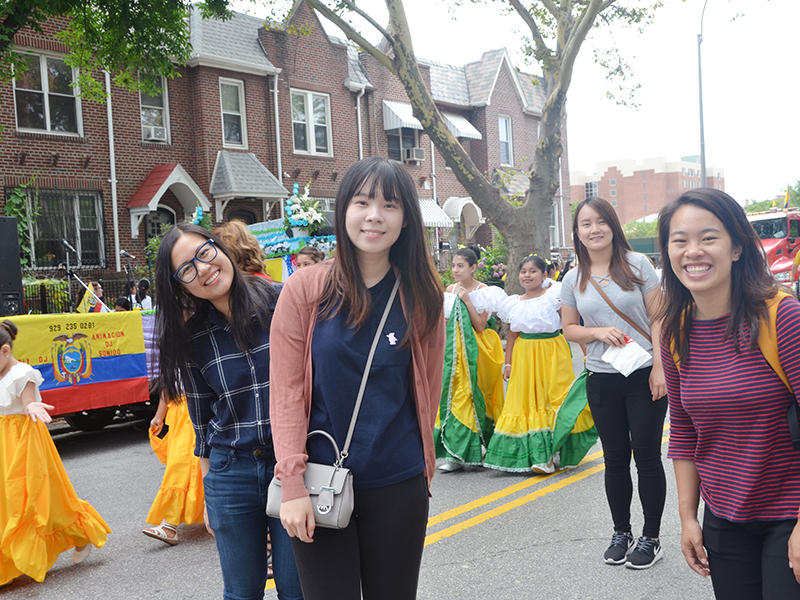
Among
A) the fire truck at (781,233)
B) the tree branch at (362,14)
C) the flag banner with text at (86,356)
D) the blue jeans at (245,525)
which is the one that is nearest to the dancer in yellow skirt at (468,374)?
the blue jeans at (245,525)

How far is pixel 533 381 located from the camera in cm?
623

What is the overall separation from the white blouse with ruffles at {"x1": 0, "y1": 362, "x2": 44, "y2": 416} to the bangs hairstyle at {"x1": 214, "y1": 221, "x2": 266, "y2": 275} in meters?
1.52

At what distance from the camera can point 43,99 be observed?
16328 millimetres

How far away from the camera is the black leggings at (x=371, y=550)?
2111 millimetres

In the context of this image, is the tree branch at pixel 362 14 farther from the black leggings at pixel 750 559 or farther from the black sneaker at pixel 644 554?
the black leggings at pixel 750 559

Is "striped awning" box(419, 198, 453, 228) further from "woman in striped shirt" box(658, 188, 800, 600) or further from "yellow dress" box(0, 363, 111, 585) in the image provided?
"woman in striped shirt" box(658, 188, 800, 600)

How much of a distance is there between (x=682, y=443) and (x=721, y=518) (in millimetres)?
282

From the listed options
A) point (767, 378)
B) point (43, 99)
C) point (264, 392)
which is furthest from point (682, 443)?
point (43, 99)

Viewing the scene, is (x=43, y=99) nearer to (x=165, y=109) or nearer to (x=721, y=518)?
(x=165, y=109)

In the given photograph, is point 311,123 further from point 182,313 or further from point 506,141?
point 182,313

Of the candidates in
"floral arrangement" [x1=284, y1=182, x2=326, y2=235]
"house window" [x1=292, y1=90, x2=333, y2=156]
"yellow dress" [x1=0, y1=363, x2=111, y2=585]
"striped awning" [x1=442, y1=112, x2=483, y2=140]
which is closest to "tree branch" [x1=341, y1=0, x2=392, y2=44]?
"floral arrangement" [x1=284, y1=182, x2=326, y2=235]

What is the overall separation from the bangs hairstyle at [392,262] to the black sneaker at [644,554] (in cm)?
250

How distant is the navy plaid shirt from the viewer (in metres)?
2.64

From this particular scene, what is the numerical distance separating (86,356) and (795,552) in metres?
7.39
